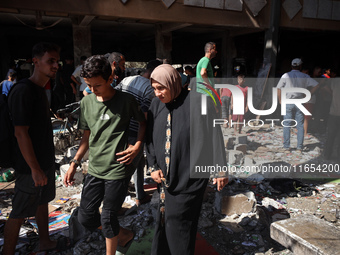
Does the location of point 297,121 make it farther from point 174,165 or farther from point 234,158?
point 174,165

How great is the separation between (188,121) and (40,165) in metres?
1.45

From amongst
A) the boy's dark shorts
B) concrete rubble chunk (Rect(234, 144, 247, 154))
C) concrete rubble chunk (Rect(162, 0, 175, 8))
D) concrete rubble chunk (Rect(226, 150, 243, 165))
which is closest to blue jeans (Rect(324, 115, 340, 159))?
concrete rubble chunk (Rect(234, 144, 247, 154))

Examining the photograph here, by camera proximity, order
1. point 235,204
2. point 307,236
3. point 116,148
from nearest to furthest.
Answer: point 116,148 → point 307,236 → point 235,204

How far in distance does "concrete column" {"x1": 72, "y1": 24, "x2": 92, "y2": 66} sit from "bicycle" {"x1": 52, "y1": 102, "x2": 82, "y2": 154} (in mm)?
2673

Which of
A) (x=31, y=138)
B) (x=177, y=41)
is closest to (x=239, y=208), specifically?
(x=31, y=138)

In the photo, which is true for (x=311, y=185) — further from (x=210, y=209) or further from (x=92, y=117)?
(x=92, y=117)

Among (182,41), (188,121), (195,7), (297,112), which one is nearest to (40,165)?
(188,121)

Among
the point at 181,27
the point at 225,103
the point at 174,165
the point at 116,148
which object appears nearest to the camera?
the point at 174,165

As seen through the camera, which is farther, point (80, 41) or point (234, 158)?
point (80, 41)

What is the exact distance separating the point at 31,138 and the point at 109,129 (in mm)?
717

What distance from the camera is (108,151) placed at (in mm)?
2410

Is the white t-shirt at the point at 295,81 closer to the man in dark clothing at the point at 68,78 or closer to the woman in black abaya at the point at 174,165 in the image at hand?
the woman in black abaya at the point at 174,165

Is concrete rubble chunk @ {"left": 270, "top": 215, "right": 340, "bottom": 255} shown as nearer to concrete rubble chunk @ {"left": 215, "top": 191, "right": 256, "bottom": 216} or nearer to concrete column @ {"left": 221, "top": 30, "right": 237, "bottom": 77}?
concrete rubble chunk @ {"left": 215, "top": 191, "right": 256, "bottom": 216}

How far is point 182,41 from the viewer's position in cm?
1466
